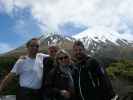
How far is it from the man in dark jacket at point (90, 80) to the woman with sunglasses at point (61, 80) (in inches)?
7.3

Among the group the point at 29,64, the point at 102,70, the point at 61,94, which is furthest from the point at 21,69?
the point at 102,70

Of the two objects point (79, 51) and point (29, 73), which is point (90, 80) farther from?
point (29, 73)

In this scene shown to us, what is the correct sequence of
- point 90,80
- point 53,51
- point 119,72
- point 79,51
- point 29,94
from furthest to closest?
point 119,72 → point 53,51 → point 29,94 → point 79,51 → point 90,80

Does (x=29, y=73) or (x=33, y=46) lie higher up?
(x=33, y=46)

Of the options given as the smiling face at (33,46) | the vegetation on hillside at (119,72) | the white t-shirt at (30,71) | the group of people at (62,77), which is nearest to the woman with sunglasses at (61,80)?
the group of people at (62,77)

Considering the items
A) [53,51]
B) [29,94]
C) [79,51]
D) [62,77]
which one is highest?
[53,51]

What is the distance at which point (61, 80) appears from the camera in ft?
22.4

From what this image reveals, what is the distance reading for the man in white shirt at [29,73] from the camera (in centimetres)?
723

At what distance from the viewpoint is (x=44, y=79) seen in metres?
7.13

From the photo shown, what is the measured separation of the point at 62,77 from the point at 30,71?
31.0 inches

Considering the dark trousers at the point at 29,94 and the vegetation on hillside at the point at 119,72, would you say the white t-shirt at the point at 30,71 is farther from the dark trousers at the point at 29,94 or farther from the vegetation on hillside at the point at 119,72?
the vegetation on hillside at the point at 119,72

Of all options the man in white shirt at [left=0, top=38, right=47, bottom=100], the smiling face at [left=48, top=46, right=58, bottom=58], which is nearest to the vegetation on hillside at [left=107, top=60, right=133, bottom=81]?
the smiling face at [left=48, top=46, right=58, bottom=58]

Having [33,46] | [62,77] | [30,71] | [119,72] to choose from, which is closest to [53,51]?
[33,46]

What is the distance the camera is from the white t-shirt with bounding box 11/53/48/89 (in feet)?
23.7
